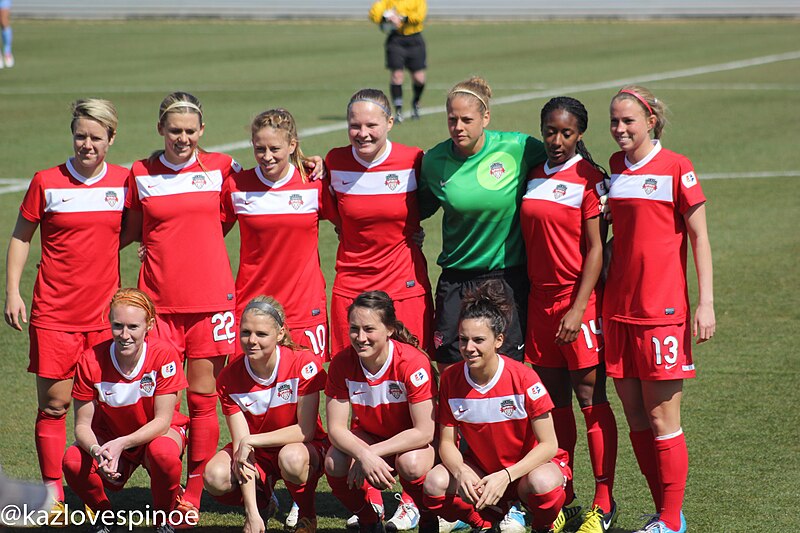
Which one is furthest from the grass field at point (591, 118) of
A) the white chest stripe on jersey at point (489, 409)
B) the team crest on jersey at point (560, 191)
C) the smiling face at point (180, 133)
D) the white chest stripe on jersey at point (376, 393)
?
the smiling face at point (180, 133)

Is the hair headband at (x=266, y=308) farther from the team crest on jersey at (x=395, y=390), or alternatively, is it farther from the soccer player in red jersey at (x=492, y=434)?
the soccer player in red jersey at (x=492, y=434)

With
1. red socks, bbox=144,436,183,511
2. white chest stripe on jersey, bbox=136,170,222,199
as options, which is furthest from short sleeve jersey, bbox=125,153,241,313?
red socks, bbox=144,436,183,511

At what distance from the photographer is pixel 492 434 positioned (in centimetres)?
568

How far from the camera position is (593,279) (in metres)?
5.80

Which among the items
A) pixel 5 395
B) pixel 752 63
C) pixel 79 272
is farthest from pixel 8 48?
pixel 79 272

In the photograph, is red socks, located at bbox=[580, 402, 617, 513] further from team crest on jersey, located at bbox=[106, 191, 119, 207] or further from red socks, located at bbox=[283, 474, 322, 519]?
team crest on jersey, located at bbox=[106, 191, 119, 207]

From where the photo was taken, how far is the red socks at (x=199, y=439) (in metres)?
6.24

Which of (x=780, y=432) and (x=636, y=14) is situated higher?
(x=636, y=14)

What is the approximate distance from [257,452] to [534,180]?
2.01m

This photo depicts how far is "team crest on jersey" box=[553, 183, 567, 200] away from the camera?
5.83 meters

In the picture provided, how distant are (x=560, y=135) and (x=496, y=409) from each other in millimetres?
1407

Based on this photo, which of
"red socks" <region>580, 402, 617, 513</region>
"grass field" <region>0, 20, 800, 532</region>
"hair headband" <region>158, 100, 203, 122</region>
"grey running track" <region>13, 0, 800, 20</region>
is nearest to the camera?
"red socks" <region>580, 402, 617, 513</region>

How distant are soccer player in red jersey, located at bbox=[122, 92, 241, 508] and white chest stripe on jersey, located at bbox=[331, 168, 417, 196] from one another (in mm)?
646

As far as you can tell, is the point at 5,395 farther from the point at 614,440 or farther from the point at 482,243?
the point at 614,440
